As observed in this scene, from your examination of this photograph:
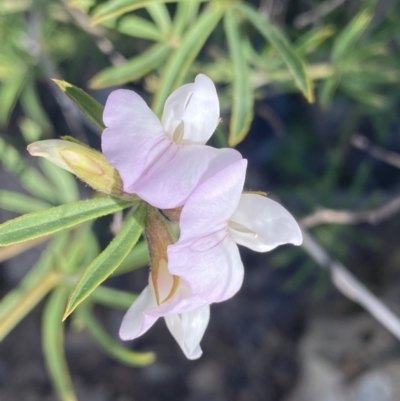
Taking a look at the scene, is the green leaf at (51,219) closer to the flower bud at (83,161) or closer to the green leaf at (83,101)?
the flower bud at (83,161)

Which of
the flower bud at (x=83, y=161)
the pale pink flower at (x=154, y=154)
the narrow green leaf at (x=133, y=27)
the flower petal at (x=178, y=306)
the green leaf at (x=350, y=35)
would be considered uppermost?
the pale pink flower at (x=154, y=154)

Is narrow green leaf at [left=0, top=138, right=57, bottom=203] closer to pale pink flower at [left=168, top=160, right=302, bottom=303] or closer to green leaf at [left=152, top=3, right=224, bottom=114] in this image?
green leaf at [left=152, top=3, right=224, bottom=114]

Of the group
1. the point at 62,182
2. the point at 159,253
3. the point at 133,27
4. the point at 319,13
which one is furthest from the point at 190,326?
the point at 319,13

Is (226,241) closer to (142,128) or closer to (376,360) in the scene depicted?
(142,128)

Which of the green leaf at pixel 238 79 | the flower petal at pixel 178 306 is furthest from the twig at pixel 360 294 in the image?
the flower petal at pixel 178 306

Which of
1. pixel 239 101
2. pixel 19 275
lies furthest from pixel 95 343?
pixel 239 101
